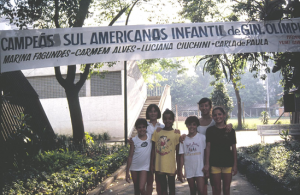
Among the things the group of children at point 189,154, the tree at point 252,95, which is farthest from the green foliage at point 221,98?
the tree at point 252,95

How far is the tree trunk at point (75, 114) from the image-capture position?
11336 mm

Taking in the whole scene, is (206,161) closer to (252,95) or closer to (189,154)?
(189,154)

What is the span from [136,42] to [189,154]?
2.67m

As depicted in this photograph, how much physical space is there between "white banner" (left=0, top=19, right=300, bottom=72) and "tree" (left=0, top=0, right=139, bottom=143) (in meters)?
1.97

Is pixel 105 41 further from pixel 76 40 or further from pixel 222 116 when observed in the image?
pixel 222 116

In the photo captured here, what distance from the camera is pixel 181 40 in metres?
6.34

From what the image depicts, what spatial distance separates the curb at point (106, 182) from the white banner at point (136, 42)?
2.66 m

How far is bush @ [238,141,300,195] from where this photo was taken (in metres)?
5.43

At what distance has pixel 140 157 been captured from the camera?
15.7 feet

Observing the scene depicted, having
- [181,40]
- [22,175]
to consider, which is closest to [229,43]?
[181,40]

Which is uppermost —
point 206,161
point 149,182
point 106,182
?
point 206,161

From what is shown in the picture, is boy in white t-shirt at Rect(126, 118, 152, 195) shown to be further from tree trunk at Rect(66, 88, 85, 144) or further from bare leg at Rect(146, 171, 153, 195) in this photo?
tree trunk at Rect(66, 88, 85, 144)

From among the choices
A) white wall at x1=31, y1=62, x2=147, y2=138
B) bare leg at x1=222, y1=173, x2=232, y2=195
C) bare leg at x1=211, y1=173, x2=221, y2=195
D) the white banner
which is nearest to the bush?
bare leg at x1=222, y1=173, x2=232, y2=195

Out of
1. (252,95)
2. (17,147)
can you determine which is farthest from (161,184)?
(252,95)
